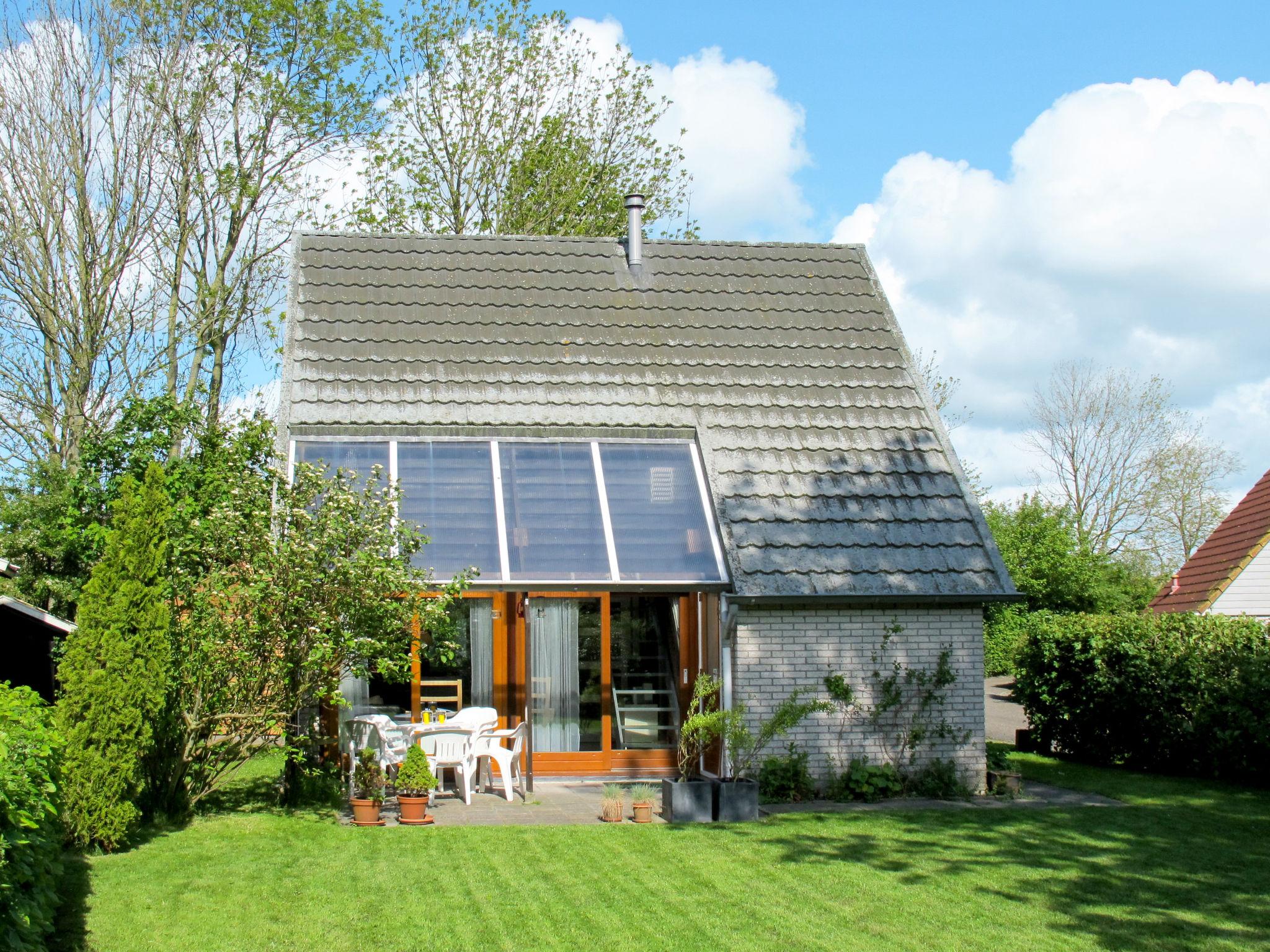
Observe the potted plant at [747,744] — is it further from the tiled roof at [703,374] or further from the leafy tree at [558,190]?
the leafy tree at [558,190]

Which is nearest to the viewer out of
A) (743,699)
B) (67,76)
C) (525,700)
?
(743,699)

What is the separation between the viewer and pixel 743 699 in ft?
42.2

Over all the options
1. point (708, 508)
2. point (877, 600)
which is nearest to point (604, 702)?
point (708, 508)

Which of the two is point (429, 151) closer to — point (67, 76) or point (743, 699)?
point (67, 76)

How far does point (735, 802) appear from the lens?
11648mm

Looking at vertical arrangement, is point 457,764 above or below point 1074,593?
below

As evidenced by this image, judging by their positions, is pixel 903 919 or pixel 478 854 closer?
pixel 903 919

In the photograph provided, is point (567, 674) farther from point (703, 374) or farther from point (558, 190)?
point (558, 190)

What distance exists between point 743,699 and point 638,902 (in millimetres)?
4479

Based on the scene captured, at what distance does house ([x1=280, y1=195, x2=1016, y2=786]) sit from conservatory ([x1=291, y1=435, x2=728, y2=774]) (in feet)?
0.10

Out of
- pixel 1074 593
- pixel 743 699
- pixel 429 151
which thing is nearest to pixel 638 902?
pixel 743 699

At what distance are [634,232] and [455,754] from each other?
7.82 m

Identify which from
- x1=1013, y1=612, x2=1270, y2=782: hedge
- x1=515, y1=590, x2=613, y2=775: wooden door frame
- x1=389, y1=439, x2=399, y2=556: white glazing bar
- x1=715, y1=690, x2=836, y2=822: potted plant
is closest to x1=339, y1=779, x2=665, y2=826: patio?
x1=515, y1=590, x2=613, y2=775: wooden door frame

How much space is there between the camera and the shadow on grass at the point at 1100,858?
8094 millimetres
